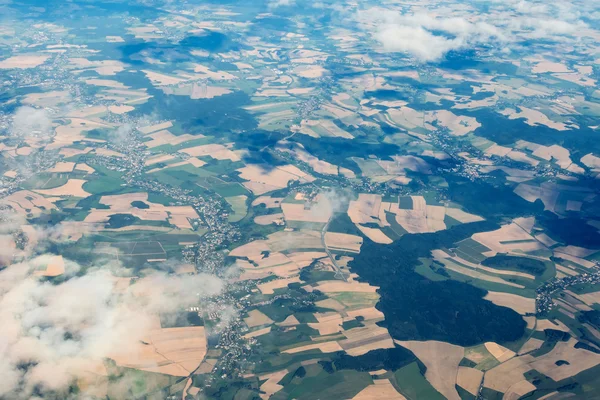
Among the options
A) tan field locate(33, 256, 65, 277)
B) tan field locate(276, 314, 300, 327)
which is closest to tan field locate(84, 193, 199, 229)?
tan field locate(33, 256, 65, 277)

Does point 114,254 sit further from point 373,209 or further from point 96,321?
point 373,209

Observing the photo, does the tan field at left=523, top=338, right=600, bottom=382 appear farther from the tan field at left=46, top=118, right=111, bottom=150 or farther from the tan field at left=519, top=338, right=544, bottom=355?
the tan field at left=46, top=118, right=111, bottom=150

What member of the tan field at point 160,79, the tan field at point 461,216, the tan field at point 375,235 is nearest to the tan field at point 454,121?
the tan field at point 461,216

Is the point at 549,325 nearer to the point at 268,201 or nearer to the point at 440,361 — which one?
the point at 440,361

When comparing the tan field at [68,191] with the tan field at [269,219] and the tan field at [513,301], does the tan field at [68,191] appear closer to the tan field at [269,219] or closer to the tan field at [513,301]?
the tan field at [269,219]

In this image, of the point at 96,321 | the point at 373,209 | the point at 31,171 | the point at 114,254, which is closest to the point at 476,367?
the point at 373,209

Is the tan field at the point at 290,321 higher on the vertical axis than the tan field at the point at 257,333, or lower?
higher

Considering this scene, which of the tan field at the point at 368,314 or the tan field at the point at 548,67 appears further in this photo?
the tan field at the point at 548,67
